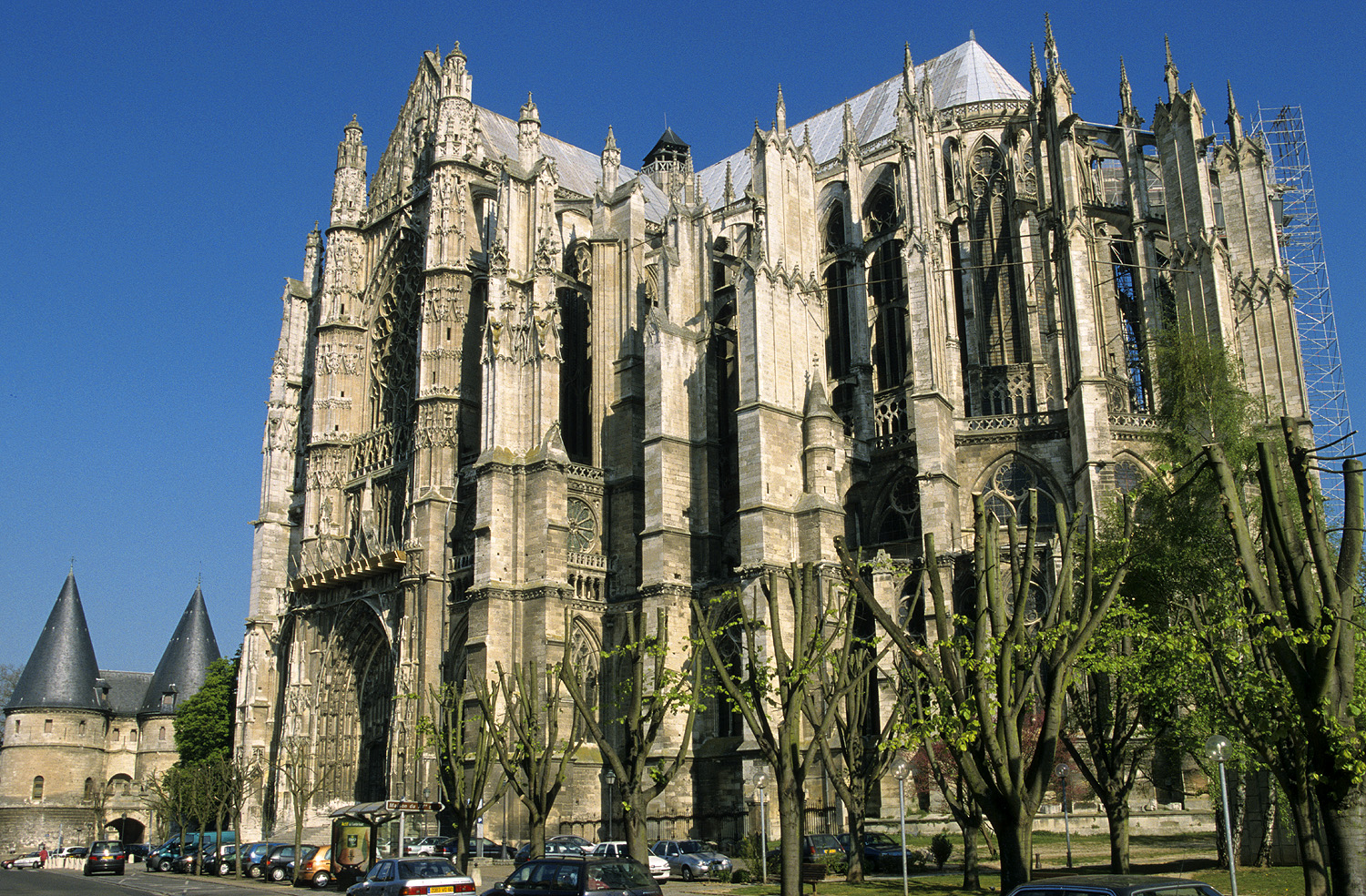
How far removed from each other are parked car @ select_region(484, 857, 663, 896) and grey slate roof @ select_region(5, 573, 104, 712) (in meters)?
56.7

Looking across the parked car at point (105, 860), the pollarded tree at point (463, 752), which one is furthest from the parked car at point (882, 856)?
the parked car at point (105, 860)

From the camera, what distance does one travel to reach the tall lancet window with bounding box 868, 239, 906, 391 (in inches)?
1731

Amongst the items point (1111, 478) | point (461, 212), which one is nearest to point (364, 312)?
point (461, 212)

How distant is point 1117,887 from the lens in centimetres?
1089

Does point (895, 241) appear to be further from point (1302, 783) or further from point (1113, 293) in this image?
point (1302, 783)

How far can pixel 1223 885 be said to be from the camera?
2008 cm

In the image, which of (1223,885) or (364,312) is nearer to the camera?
(1223,885)

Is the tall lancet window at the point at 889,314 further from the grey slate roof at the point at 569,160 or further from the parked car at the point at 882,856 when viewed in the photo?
the parked car at the point at 882,856

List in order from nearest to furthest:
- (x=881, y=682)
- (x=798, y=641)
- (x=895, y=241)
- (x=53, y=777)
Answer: (x=798, y=641) → (x=881, y=682) → (x=895, y=241) → (x=53, y=777)

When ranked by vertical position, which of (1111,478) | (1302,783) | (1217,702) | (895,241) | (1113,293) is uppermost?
(895,241)

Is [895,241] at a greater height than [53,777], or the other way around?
[895,241]

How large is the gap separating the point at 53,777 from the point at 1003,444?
5226 cm

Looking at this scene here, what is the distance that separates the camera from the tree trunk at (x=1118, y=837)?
20469mm

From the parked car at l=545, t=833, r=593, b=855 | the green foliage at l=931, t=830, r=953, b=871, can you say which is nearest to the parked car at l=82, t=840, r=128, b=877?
the parked car at l=545, t=833, r=593, b=855
